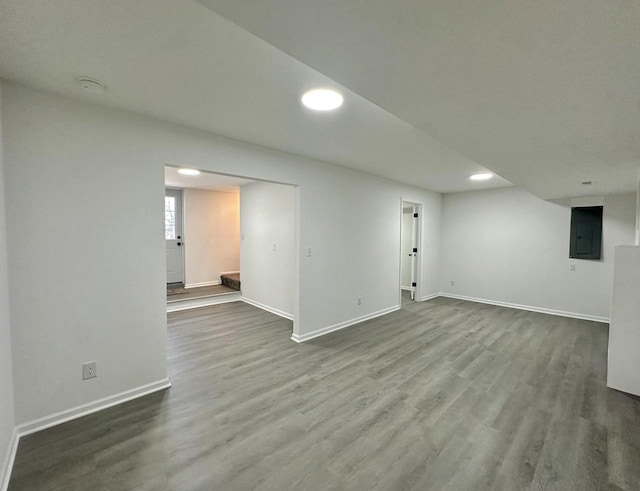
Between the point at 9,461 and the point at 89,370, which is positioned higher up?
the point at 89,370

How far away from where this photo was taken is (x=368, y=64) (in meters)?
1.20

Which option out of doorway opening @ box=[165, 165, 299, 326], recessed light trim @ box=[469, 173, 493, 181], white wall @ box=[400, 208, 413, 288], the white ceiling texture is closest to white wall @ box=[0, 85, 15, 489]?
the white ceiling texture

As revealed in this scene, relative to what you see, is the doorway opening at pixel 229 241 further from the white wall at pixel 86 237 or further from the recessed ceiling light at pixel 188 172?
the white wall at pixel 86 237

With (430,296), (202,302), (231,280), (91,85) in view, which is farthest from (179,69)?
(430,296)

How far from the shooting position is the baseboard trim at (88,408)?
1926mm

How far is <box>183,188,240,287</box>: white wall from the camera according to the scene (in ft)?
21.0

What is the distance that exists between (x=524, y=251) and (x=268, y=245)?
5.00 metres

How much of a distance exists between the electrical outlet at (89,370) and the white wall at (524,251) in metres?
6.43

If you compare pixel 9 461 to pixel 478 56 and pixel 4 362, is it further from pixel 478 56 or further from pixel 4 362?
pixel 478 56

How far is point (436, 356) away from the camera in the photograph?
3242 millimetres

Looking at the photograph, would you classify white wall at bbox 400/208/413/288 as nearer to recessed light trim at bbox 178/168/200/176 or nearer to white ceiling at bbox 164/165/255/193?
white ceiling at bbox 164/165/255/193

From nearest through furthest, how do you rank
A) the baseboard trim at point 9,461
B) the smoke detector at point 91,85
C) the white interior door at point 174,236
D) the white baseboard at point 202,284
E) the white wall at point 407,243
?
the baseboard trim at point 9,461 < the smoke detector at point 91,85 < the white interior door at point 174,236 < the white baseboard at point 202,284 < the white wall at point 407,243

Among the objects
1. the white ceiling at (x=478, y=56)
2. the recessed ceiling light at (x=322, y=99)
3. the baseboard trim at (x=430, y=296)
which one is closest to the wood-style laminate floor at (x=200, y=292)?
the baseboard trim at (x=430, y=296)

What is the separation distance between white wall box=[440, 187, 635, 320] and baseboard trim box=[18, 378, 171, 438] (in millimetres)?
5983
